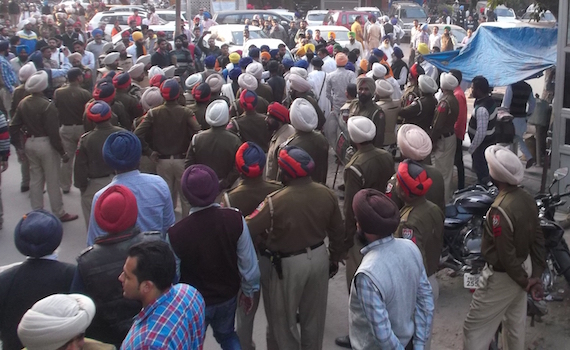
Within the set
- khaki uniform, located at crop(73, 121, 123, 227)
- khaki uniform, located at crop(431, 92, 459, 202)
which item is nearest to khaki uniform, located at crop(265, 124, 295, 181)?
khaki uniform, located at crop(73, 121, 123, 227)

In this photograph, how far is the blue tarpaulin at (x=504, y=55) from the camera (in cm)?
939

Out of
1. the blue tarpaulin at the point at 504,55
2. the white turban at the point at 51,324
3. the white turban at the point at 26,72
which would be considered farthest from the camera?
the blue tarpaulin at the point at 504,55

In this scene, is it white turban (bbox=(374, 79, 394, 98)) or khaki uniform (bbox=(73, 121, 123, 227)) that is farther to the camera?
white turban (bbox=(374, 79, 394, 98))

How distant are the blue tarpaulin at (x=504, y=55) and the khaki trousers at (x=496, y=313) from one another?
5.30 meters

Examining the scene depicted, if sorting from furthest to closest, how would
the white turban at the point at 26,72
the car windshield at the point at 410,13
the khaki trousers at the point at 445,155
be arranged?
the car windshield at the point at 410,13 → the white turban at the point at 26,72 → the khaki trousers at the point at 445,155

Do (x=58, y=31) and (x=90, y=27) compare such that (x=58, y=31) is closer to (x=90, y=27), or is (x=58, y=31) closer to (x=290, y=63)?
(x=90, y=27)

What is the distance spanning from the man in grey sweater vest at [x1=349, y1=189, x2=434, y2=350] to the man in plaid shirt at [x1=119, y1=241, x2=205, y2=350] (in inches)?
33.6

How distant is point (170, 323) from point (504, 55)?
871 centimetres

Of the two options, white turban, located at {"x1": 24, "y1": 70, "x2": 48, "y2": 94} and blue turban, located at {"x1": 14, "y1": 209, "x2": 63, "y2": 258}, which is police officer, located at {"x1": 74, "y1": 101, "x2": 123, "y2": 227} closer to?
white turban, located at {"x1": 24, "y1": 70, "x2": 48, "y2": 94}

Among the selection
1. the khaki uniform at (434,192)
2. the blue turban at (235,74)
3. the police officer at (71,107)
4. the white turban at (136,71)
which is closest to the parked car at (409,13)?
the blue turban at (235,74)

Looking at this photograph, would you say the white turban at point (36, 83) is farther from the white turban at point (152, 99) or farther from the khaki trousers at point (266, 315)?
the khaki trousers at point (266, 315)

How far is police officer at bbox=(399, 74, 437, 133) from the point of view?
870 cm

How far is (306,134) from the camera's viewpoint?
6.26 m

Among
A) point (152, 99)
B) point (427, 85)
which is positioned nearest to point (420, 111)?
point (427, 85)
